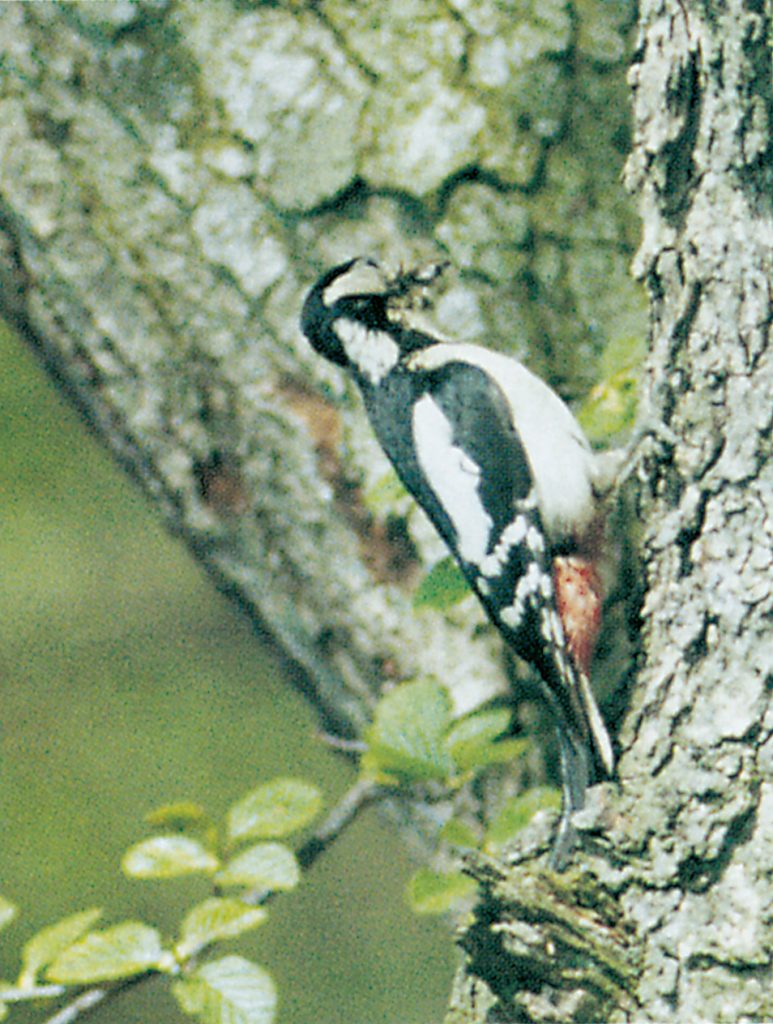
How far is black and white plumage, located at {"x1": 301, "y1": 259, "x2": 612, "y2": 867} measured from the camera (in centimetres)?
182

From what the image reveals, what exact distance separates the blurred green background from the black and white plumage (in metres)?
2.11

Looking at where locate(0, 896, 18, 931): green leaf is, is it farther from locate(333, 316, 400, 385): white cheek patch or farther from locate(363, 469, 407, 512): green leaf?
locate(333, 316, 400, 385): white cheek patch

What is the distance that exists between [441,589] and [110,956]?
0.62 metres

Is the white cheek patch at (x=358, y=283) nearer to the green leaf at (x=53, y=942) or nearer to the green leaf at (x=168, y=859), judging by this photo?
the green leaf at (x=168, y=859)

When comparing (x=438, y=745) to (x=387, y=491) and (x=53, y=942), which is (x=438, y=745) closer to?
(x=387, y=491)

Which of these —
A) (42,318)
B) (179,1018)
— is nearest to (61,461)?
(179,1018)

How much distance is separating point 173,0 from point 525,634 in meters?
1.04

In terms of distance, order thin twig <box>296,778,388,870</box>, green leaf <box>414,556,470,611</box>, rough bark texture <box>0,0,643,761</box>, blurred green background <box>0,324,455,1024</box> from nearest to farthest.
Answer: green leaf <box>414,556,470,611</box>, rough bark texture <box>0,0,643,761</box>, thin twig <box>296,778,388,870</box>, blurred green background <box>0,324,455,1024</box>

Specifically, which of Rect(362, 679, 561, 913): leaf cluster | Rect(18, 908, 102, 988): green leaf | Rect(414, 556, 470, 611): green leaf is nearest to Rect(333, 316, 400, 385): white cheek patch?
Rect(414, 556, 470, 611): green leaf

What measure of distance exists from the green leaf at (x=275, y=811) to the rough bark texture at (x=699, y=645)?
0.26m

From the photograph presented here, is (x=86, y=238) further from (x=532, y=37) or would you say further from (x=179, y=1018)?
(x=179, y=1018)

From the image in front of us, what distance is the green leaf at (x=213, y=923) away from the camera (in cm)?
153

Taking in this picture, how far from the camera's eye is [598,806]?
152 cm

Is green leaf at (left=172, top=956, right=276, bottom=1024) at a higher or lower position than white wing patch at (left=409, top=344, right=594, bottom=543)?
lower
